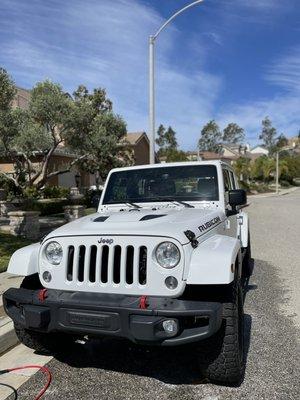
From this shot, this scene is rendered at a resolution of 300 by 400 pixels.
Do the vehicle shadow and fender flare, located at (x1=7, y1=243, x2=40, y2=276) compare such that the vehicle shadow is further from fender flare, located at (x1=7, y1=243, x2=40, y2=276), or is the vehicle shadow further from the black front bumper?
fender flare, located at (x1=7, y1=243, x2=40, y2=276)

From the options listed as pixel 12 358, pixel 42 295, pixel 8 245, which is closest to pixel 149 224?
pixel 42 295

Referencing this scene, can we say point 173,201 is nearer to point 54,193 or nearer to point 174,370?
point 174,370

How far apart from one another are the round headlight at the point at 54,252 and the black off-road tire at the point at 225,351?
1390 millimetres

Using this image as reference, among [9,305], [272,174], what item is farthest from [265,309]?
[272,174]

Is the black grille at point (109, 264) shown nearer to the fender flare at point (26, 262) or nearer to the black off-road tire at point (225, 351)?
the fender flare at point (26, 262)

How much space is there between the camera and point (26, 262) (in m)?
4.15

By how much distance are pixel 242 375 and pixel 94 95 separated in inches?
937

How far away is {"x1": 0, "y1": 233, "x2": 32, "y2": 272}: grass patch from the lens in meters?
8.86

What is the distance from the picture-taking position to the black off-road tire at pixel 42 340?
14.2 feet

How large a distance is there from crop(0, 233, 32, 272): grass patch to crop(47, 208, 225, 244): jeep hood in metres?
4.35

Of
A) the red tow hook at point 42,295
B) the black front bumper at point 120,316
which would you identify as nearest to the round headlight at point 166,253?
the black front bumper at point 120,316

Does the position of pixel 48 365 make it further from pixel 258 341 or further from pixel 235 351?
pixel 258 341

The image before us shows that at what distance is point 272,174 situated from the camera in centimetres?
7356

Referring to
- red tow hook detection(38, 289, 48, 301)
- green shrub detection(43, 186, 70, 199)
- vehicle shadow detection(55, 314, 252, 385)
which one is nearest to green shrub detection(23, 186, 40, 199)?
green shrub detection(43, 186, 70, 199)
